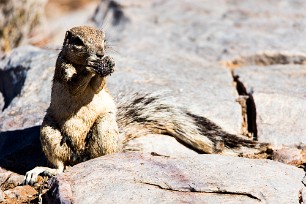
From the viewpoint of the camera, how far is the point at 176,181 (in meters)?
5.46

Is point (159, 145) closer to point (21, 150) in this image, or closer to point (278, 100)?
point (21, 150)

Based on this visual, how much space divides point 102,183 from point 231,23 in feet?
20.8

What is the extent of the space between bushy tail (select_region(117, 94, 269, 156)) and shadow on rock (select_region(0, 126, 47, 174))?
3.25ft

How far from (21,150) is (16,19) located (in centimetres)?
604

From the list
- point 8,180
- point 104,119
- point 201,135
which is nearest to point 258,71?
point 201,135

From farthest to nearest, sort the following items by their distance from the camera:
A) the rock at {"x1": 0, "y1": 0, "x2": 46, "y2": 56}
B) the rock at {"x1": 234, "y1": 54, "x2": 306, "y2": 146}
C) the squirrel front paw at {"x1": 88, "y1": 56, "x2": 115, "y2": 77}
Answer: the rock at {"x1": 0, "y1": 0, "x2": 46, "y2": 56} → the rock at {"x1": 234, "y1": 54, "x2": 306, "y2": 146} → the squirrel front paw at {"x1": 88, "y1": 56, "x2": 115, "y2": 77}

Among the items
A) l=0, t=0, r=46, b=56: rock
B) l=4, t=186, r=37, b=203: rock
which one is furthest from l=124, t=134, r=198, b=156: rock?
l=0, t=0, r=46, b=56: rock

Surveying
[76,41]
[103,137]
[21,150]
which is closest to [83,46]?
[76,41]

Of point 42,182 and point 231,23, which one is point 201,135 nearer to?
point 42,182

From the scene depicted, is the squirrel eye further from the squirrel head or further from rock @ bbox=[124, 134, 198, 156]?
rock @ bbox=[124, 134, 198, 156]

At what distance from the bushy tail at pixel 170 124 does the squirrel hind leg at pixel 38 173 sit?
815 mm

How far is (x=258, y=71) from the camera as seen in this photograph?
8.88 metres

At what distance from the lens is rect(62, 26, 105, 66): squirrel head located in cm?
594

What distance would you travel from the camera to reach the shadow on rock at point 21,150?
689 cm
